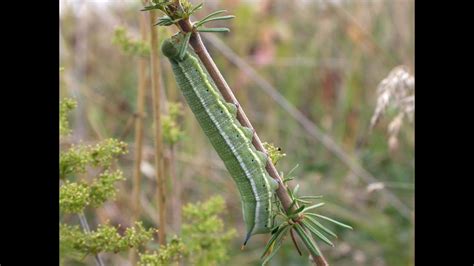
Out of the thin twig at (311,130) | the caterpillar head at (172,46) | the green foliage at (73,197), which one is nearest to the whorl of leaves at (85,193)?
the green foliage at (73,197)

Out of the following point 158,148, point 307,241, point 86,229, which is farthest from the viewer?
point 158,148

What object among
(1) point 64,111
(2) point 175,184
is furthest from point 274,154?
(2) point 175,184

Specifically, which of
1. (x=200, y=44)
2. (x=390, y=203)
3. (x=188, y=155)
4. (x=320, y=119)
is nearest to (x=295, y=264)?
(x=390, y=203)

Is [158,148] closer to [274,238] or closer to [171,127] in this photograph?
[171,127]

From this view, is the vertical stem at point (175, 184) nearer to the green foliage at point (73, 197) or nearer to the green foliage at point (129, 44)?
the green foliage at point (129, 44)

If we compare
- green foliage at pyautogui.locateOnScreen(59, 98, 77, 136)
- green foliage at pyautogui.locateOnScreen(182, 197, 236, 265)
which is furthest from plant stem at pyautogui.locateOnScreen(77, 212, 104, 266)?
green foliage at pyautogui.locateOnScreen(182, 197, 236, 265)
